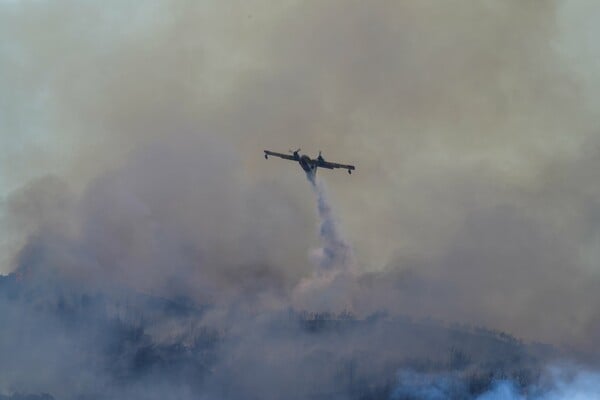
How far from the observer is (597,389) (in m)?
192

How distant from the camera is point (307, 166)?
197875mm

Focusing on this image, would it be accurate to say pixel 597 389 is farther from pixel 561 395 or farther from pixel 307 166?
pixel 307 166

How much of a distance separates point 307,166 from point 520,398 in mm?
61358

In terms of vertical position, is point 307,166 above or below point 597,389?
above

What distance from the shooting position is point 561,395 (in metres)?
195

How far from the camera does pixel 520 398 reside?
19988 cm

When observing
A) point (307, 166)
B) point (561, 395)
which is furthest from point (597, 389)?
point (307, 166)

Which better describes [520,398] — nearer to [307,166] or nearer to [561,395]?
[561,395]

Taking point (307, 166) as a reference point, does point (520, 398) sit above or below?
below

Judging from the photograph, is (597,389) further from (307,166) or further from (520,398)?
(307,166)

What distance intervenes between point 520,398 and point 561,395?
8.36 metres

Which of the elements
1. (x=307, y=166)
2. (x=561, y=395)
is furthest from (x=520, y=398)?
(x=307, y=166)

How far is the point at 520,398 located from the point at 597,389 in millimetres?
15380
